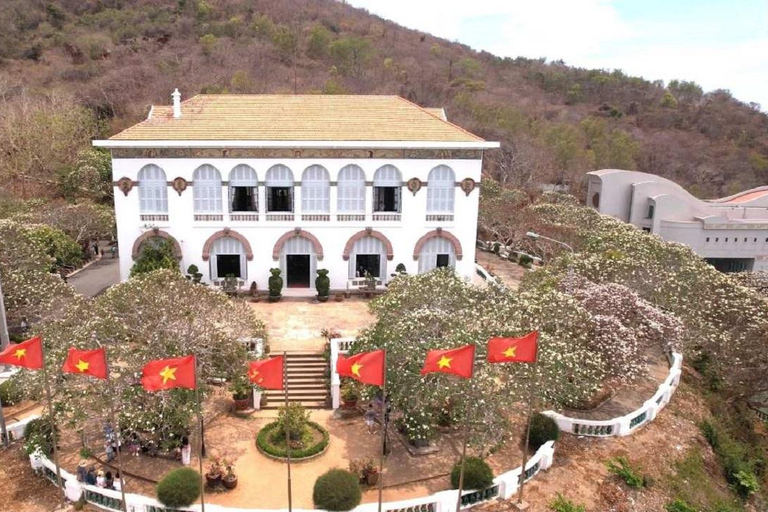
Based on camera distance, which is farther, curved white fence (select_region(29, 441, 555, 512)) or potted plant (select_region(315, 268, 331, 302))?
potted plant (select_region(315, 268, 331, 302))

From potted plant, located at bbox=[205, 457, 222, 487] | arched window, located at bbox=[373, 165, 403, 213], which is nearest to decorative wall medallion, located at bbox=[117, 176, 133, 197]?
arched window, located at bbox=[373, 165, 403, 213]

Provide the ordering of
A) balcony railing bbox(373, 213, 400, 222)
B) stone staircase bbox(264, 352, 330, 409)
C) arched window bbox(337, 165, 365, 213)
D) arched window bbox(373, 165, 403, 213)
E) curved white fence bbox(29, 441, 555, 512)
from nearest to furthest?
curved white fence bbox(29, 441, 555, 512) < stone staircase bbox(264, 352, 330, 409) < arched window bbox(337, 165, 365, 213) < arched window bbox(373, 165, 403, 213) < balcony railing bbox(373, 213, 400, 222)

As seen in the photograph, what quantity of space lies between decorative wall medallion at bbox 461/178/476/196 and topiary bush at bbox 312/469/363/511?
1928 centimetres

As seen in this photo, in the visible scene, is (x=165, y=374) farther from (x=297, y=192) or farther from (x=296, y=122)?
(x=296, y=122)

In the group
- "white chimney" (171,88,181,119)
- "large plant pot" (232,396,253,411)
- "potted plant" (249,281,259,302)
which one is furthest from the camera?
"white chimney" (171,88,181,119)

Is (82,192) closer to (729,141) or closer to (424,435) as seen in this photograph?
(424,435)

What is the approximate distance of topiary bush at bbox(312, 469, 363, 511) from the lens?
565 inches

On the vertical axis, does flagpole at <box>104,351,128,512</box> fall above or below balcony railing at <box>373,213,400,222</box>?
below

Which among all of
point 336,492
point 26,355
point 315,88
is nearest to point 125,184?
point 26,355

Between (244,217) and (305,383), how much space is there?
39.7 feet

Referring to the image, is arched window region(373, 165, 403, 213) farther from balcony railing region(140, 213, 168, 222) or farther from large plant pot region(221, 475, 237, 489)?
large plant pot region(221, 475, 237, 489)

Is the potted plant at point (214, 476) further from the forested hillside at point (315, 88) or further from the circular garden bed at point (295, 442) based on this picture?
the forested hillside at point (315, 88)

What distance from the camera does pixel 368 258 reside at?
103 feet

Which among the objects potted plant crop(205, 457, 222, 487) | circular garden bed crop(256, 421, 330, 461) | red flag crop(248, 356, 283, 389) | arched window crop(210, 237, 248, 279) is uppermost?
red flag crop(248, 356, 283, 389)
